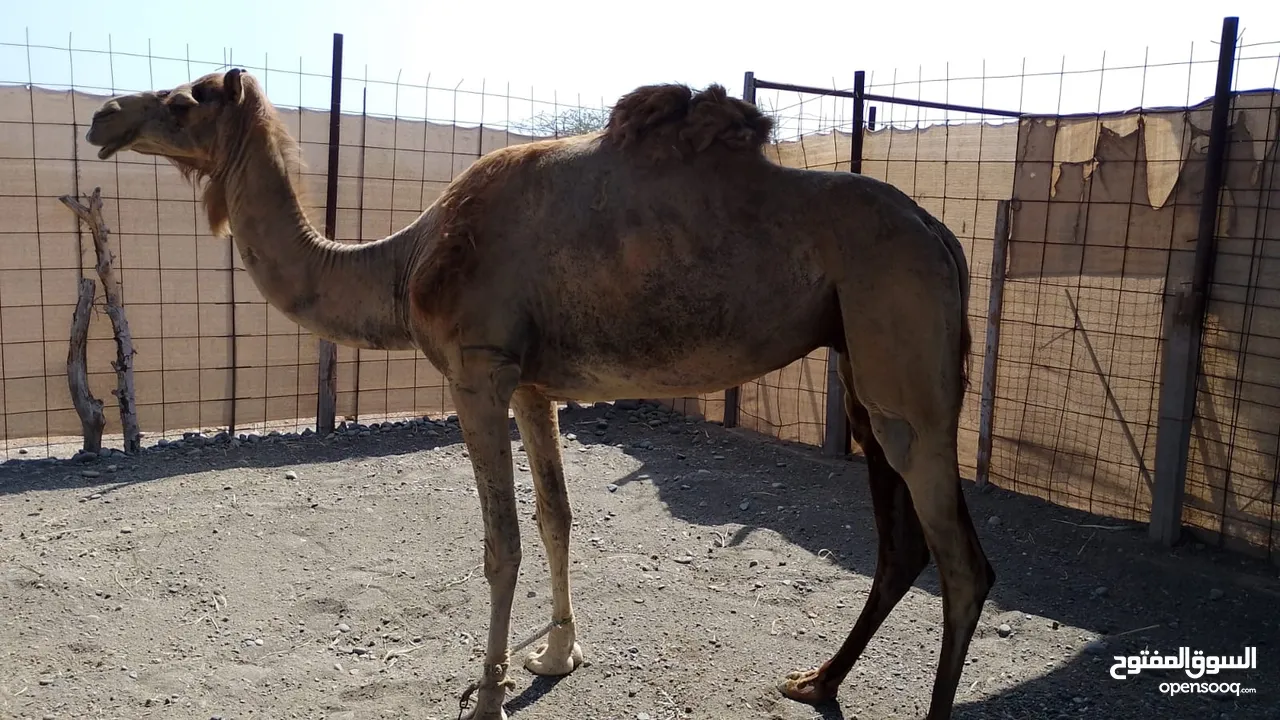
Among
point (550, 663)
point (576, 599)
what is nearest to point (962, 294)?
point (550, 663)

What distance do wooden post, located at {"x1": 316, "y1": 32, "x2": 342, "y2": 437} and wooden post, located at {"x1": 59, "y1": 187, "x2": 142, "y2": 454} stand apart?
4.70 feet

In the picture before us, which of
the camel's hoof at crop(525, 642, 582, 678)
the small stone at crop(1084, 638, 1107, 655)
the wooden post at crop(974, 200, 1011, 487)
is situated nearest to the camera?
the camel's hoof at crop(525, 642, 582, 678)

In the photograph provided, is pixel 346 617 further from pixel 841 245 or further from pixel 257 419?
pixel 257 419

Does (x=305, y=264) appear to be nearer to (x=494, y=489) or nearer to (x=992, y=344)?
(x=494, y=489)

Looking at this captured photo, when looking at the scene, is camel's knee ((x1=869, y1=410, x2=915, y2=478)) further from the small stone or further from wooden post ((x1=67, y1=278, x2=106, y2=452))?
wooden post ((x1=67, y1=278, x2=106, y2=452))

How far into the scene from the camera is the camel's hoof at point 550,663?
14.5 ft

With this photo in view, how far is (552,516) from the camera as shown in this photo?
14.9 feet

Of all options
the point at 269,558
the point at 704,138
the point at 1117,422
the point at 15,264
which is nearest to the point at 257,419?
the point at 15,264

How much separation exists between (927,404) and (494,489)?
1.69 meters

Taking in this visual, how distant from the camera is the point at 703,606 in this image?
16.8 ft

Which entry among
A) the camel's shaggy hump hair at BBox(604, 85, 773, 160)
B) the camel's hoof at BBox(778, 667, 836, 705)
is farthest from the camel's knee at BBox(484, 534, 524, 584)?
the camel's shaggy hump hair at BBox(604, 85, 773, 160)

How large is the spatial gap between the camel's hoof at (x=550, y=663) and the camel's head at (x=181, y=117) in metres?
2.61

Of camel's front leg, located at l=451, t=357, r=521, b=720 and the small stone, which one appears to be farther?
the small stone

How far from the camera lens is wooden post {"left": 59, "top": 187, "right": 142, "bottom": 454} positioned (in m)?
7.54
